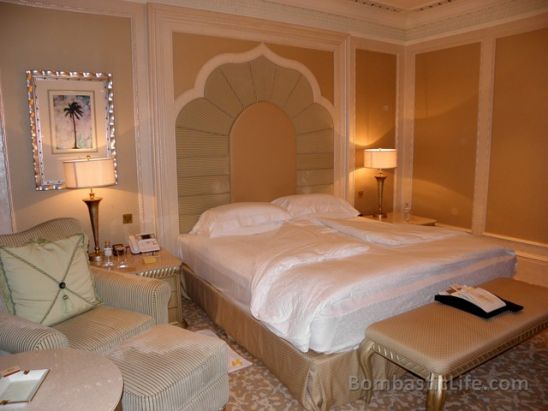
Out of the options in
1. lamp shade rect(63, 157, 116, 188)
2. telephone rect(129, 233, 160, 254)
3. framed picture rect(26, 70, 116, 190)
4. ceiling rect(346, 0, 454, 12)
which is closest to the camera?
lamp shade rect(63, 157, 116, 188)

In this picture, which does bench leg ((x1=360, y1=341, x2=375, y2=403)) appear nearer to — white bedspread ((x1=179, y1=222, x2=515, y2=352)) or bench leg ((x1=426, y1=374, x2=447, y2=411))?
white bedspread ((x1=179, y1=222, x2=515, y2=352))

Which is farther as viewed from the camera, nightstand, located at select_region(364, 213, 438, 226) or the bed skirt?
nightstand, located at select_region(364, 213, 438, 226)

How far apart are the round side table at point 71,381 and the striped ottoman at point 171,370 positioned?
0.63 feet

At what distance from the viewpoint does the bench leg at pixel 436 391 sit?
6.23 feet

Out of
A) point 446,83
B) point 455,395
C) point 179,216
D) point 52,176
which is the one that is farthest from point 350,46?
point 455,395

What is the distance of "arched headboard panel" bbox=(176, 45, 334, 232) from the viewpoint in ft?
12.3

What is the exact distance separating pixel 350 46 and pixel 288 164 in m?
1.52

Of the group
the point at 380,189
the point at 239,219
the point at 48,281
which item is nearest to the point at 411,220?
the point at 380,189

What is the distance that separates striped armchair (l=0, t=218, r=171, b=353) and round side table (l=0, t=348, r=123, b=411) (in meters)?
0.16

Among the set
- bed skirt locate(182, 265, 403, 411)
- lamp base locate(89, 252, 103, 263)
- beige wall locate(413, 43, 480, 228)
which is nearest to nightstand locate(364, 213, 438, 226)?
beige wall locate(413, 43, 480, 228)

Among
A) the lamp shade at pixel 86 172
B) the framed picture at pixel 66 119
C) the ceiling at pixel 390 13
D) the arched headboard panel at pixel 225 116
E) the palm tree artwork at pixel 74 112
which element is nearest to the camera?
the lamp shade at pixel 86 172

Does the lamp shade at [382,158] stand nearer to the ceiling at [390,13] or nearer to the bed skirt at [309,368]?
the ceiling at [390,13]

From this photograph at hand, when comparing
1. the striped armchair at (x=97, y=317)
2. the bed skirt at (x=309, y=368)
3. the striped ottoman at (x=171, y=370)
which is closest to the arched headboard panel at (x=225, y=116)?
the striped armchair at (x=97, y=317)

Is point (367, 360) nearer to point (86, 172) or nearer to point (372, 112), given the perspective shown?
point (86, 172)
